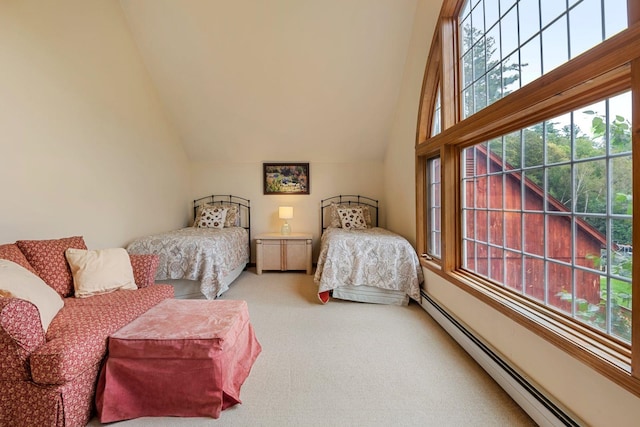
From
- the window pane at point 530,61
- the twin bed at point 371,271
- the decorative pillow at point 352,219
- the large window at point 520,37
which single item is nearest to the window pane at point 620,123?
the large window at point 520,37

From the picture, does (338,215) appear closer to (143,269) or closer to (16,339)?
(143,269)

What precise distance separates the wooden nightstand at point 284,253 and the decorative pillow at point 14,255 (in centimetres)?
278

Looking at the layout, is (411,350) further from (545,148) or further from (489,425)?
(545,148)

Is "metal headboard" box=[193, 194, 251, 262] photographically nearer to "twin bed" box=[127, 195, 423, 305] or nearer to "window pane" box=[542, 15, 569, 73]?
"twin bed" box=[127, 195, 423, 305]

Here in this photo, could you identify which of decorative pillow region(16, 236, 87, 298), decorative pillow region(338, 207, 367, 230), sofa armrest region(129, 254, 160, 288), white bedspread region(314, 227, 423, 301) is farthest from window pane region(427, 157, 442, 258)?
decorative pillow region(16, 236, 87, 298)

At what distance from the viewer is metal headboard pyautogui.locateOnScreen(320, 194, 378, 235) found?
514cm

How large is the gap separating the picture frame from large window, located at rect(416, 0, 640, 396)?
279 centimetres

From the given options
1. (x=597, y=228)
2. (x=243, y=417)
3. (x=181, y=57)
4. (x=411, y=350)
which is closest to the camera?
(x=597, y=228)

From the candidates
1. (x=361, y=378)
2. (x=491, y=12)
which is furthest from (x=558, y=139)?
(x=361, y=378)

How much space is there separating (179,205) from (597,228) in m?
4.89

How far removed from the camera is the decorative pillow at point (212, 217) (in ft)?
15.4

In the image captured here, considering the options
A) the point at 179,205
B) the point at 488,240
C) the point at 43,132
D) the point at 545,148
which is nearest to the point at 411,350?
the point at 488,240

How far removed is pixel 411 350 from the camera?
225 centimetres

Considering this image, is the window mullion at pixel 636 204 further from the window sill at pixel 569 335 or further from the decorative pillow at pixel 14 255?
the decorative pillow at pixel 14 255
